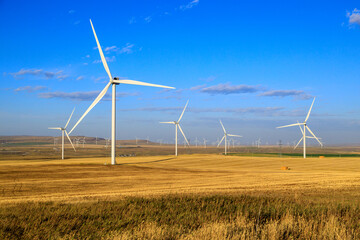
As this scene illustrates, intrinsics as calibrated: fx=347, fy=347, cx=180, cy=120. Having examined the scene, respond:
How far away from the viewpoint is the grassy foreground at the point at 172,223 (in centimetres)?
966

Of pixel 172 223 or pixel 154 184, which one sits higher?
pixel 172 223

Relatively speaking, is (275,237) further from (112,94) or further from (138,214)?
(112,94)

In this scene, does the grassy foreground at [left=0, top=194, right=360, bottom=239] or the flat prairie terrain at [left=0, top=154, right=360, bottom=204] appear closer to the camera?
the grassy foreground at [left=0, top=194, right=360, bottom=239]

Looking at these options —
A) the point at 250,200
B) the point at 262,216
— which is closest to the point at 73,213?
the point at 262,216

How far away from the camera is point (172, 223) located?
36.8 ft

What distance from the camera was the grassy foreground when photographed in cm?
966

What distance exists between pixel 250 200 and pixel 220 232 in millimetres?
7757

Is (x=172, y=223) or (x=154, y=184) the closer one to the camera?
(x=172, y=223)

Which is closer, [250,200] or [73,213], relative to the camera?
[73,213]

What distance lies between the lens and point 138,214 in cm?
1250

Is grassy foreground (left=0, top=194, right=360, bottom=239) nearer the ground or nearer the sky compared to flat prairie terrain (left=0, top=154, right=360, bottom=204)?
nearer the sky

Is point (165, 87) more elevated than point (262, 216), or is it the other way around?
point (165, 87)

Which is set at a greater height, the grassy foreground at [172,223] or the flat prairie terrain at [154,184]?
the grassy foreground at [172,223]

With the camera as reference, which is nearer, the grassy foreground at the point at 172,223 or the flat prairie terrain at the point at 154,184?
the grassy foreground at the point at 172,223
